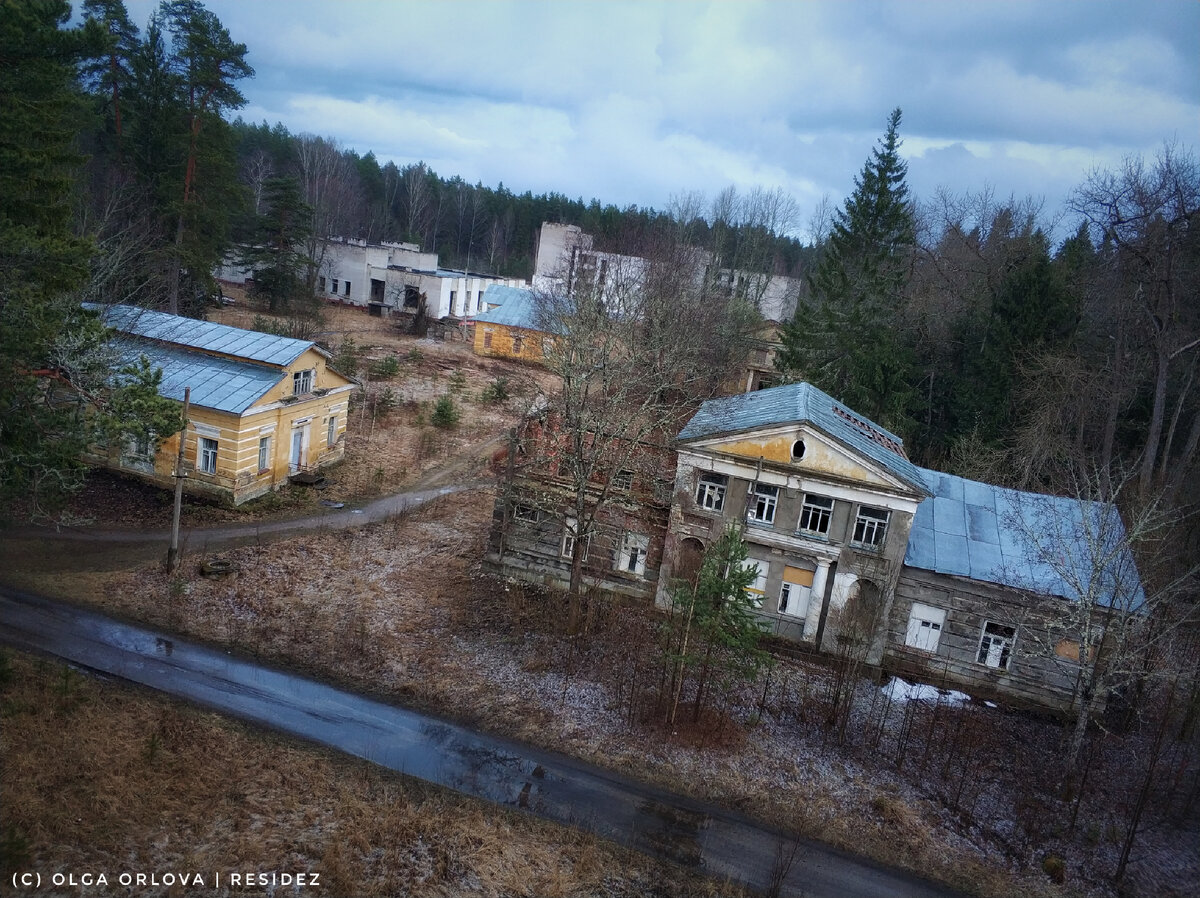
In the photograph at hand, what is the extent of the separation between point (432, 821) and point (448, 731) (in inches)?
123

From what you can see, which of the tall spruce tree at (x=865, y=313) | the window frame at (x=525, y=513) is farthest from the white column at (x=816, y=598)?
the tall spruce tree at (x=865, y=313)

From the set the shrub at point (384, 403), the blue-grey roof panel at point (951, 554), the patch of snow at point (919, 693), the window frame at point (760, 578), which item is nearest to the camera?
the patch of snow at point (919, 693)

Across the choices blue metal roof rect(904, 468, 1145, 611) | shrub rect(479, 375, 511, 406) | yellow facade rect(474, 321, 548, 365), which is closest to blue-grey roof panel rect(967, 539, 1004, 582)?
blue metal roof rect(904, 468, 1145, 611)

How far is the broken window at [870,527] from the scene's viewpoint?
20609 mm

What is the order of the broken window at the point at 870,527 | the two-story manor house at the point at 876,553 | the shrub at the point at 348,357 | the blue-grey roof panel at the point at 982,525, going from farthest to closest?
the shrub at the point at 348,357 < the blue-grey roof panel at the point at 982,525 < the broken window at the point at 870,527 < the two-story manor house at the point at 876,553

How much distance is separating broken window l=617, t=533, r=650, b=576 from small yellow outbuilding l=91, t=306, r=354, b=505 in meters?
13.2

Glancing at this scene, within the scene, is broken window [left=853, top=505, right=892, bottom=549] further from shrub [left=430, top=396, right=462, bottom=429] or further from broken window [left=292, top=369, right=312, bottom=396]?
shrub [left=430, top=396, right=462, bottom=429]

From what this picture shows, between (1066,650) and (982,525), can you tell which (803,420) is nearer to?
(982,525)

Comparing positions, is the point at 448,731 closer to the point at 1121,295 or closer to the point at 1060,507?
the point at 1060,507

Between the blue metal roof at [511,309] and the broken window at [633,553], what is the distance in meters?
34.0

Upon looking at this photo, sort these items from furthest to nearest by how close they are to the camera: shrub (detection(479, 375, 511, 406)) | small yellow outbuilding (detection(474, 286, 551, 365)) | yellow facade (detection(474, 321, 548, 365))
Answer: yellow facade (detection(474, 321, 548, 365)) < small yellow outbuilding (detection(474, 286, 551, 365)) < shrub (detection(479, 375, 511, 406))

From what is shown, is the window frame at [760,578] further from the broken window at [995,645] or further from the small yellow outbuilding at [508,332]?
the small yellow outbuilding at [508,332]

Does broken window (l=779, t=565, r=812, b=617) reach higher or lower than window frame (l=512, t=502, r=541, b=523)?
lower

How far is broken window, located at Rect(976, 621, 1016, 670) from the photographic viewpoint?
20422mm
